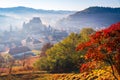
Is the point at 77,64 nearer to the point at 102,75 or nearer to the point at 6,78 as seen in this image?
the point at 6,78

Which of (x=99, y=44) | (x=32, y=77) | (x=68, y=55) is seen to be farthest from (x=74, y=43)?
(x=99, y=44)

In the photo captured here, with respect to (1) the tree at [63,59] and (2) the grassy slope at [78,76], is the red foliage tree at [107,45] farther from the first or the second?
(1) the tree at [63,59]

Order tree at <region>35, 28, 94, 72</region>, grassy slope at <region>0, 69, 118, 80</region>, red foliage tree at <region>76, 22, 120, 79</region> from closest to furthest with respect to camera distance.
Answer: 1. red foliage tree at <region>76, 22, 120, 79</region>
2. grassy slope at <region>0, 69, 118, 80</region>
3. tree at <region>35, 28, 94, 72</region>

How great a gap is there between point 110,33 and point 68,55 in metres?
45.0

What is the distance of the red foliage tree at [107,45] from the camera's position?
1027 inches

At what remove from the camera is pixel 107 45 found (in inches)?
1027

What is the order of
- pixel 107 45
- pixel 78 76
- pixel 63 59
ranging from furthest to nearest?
pixel 63 59 → pixel 78 76 → pixel 107 45

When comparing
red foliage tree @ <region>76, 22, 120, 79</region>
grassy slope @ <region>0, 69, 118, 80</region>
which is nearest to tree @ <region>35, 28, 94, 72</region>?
grassy slope @ <region>0, 69, 118, 80</region>

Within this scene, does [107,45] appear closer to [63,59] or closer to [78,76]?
[78,76]

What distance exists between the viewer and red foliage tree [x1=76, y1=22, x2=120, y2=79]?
26078 millimetres

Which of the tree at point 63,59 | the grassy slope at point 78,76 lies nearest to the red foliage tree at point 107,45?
the grassy slope at point 78,76

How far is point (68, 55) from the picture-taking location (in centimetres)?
7100

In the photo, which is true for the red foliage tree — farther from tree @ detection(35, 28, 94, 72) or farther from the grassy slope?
tree @ detection(35, 28, 94, 72)

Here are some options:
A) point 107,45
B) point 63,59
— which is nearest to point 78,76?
point 107,45
